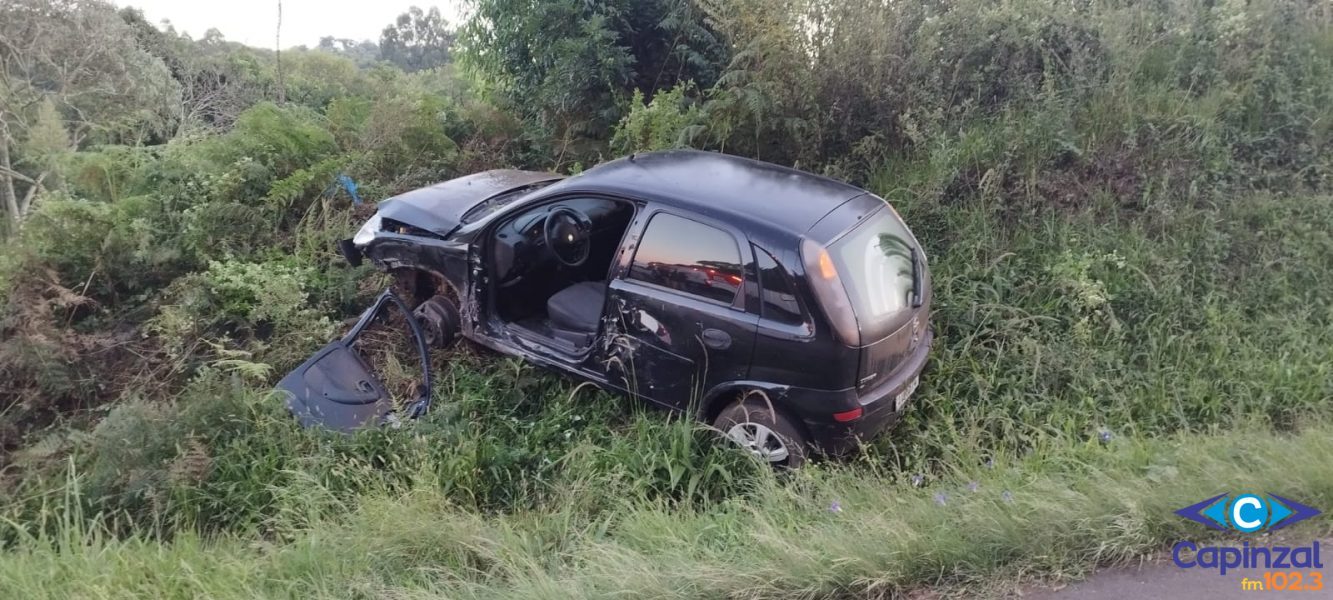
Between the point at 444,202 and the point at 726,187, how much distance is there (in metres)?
2.07

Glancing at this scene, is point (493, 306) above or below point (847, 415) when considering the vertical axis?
Answer: above

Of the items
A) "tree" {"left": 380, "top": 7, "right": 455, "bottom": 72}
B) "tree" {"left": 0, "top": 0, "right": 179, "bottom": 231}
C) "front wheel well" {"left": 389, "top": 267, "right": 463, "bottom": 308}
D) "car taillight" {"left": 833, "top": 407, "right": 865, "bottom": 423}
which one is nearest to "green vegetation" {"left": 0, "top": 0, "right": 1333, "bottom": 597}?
"car taillight" {"left": 833, "top": 407, "right": 865, "bottom": 423}

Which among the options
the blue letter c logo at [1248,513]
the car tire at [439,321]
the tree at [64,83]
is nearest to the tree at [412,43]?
the tree at [64,83]

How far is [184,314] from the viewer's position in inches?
206

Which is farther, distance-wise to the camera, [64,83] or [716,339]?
[64,83]

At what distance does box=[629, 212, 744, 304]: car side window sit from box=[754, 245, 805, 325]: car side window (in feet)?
0.40

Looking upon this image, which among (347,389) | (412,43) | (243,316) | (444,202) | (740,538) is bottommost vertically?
(740,538)

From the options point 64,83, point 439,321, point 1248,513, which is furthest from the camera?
point 64,83

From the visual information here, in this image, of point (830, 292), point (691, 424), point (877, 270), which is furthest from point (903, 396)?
point (691, 424)

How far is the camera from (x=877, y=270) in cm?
366

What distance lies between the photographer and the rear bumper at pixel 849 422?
135 inches

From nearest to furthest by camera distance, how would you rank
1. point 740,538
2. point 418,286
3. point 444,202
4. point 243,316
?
point 740,538 → point 444,202 → point 418,286 → point 243,316

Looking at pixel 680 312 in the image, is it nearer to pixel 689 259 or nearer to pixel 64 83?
pixel 689 259

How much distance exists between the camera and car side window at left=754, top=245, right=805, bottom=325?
3.41 m
